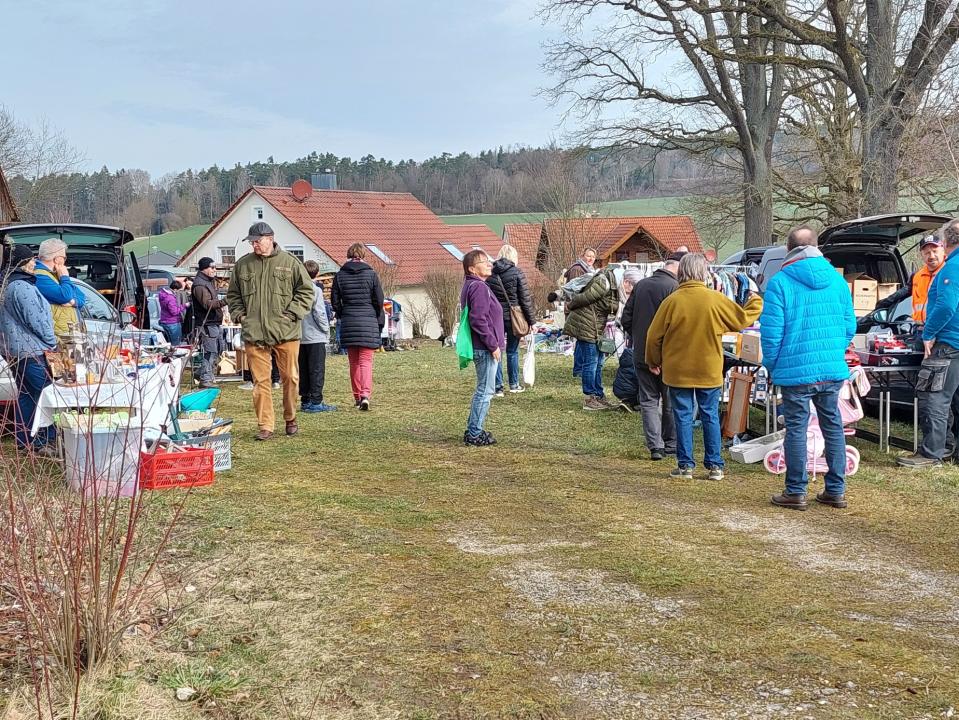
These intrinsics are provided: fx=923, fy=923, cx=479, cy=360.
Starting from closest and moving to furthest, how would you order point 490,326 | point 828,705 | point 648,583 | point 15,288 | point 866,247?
point 828,705
point 648,583
point 15,288
point 490,326
point 866,247

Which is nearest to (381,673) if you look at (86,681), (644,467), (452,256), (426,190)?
(86,681)

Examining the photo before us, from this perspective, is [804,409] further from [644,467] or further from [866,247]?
[866,247]

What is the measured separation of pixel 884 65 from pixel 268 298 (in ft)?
51.0

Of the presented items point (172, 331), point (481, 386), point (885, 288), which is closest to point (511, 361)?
point (481, 386)

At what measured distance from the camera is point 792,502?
636 centimetres

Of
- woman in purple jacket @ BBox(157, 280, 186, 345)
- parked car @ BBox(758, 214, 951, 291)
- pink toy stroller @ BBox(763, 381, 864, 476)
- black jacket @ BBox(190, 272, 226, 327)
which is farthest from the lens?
woman in purple jacket @ BBox(157, 280, 186, 345)

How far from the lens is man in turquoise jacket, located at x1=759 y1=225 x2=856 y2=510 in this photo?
6.25 m

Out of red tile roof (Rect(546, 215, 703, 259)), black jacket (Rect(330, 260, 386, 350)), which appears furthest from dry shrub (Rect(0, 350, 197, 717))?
red tile roof (Rect(546, 215, 703, 259))

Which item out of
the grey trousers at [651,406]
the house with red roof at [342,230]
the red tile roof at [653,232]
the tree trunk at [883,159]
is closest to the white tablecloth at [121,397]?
the grey trousers at [651,406]

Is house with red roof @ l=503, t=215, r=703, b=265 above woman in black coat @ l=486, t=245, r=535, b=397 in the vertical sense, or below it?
above

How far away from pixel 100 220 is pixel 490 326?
6.71 metres

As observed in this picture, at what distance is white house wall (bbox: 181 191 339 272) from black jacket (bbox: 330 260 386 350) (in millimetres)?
28816

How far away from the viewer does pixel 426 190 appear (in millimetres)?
68750

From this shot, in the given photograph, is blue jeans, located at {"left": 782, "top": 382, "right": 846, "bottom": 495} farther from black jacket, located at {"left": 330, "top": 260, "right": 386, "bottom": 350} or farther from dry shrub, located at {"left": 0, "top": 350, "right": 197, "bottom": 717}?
black jacket, located at {"left": 330, "top": 260, "right": 386, "bottom": 350}
